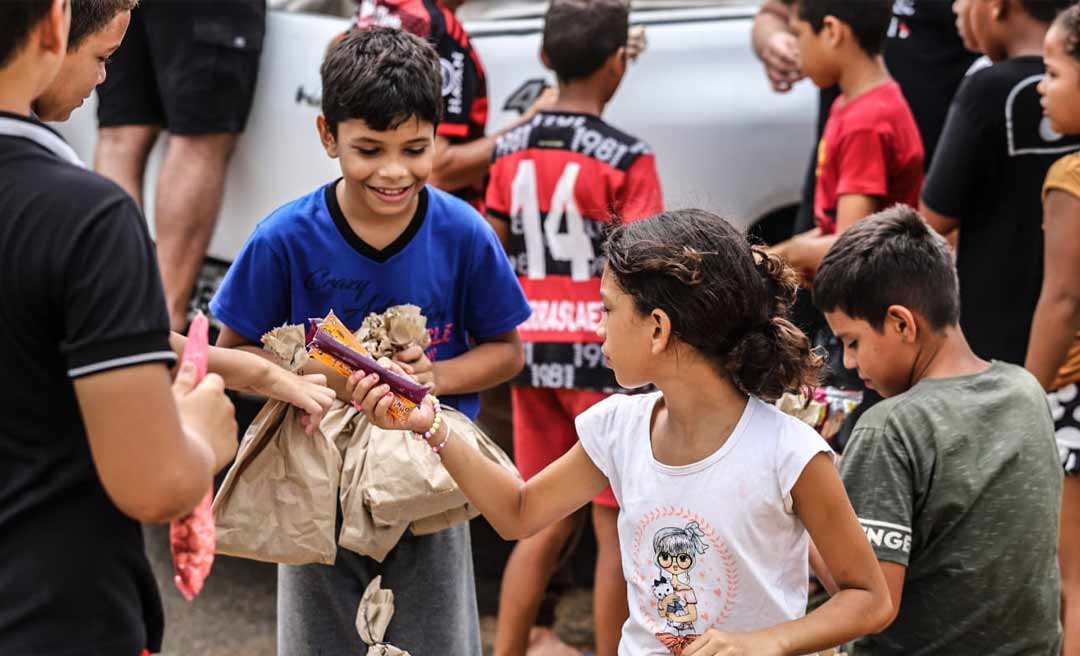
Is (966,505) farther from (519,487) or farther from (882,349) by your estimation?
(519,487)

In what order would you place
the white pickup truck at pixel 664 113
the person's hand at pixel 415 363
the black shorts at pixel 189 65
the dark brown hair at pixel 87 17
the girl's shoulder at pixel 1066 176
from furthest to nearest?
1. the black shorts at pixel 189 65
2. the white pickup truck at pixel 664 113
3. the girl's shoulder at pixel 1066 176
4. the person's hand at pixel 415 363
5. the dark brown hair at pixel 87 17

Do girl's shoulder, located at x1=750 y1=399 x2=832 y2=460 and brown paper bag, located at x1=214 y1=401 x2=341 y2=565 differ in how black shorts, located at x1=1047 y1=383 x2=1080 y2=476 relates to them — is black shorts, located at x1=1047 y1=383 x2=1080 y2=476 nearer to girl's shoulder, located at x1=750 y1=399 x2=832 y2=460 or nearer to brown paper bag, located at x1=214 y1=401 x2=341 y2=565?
girl's shoulder, located at x1=750 y1=399 x2=832 y2=460

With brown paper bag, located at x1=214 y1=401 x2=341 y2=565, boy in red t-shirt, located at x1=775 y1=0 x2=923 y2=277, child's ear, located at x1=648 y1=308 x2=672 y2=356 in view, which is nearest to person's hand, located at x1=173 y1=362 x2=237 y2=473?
brown paper bag, located at x1=214 y1=401 x2=341 y2=565

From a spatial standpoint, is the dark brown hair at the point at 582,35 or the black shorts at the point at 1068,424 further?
the dark brown hair at the point at 582,35

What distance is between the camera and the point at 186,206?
181 inches

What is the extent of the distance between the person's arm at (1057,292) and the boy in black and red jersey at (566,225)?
43.2 inches

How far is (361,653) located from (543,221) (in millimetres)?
1551

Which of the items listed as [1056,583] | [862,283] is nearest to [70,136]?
[862,283]

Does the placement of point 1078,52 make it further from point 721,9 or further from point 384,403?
point 384,403

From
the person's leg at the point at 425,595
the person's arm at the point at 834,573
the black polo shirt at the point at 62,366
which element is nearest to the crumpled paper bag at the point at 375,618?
the person's leg at the point at 425,595

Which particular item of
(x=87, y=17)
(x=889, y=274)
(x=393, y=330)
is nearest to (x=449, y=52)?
(x=393, y=330)

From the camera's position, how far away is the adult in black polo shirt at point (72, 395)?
5.56 ft

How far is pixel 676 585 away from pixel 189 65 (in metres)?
2.90

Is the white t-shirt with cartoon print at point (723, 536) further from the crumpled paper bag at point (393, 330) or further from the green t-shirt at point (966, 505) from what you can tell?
the crumpled paper bag at point (393, 330)
